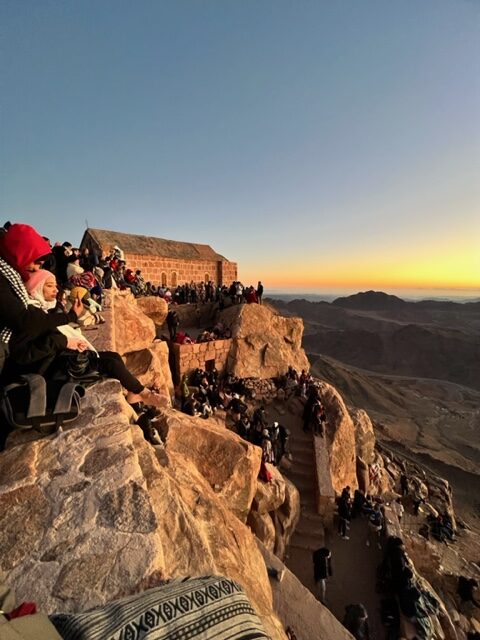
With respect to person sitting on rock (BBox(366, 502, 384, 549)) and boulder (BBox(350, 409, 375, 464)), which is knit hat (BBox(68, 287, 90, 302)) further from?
boulder (BBox(350, 409, 375, 464))

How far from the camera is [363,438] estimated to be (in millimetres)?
13898

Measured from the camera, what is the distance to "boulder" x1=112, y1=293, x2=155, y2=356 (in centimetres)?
864

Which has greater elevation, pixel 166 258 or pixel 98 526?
pixel 166 258

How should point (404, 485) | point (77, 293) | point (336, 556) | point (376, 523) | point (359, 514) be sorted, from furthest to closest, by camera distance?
point (404, 485), point (359, 514), point (376, 523), point (336, 556), point (77, 293)

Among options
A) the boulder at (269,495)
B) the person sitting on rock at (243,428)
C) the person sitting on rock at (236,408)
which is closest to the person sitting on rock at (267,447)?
the person sitting on rock at (243,428)

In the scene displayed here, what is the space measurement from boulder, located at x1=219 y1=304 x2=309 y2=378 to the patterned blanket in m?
11.4

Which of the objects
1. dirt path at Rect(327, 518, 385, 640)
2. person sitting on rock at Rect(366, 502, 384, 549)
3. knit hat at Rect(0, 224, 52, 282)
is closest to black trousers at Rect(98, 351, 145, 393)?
knit hat at Rect(0, 224, 52, 282)

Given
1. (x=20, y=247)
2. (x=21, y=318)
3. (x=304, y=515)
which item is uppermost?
(x=20, y=247)

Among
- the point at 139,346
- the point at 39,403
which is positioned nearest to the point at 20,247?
the point at 39,403

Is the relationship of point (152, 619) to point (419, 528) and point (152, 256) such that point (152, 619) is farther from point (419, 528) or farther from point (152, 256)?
point (152, 256)

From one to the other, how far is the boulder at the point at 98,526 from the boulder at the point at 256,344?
408 inches

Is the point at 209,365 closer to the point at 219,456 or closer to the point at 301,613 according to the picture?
the point at 219,456

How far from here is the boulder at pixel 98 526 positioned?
162cm

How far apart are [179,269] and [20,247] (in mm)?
20034
